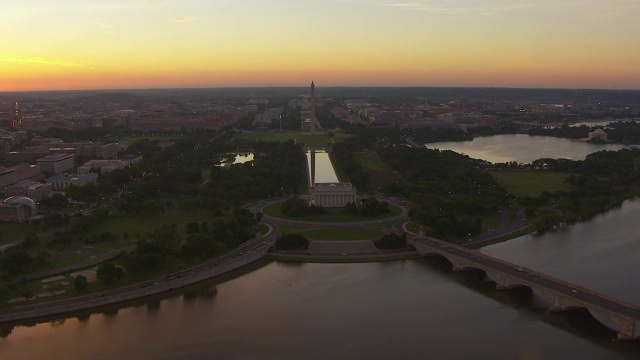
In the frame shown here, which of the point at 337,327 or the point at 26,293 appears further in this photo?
the point at 26,293

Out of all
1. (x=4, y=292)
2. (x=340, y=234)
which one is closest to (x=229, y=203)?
(x=340, y=234)

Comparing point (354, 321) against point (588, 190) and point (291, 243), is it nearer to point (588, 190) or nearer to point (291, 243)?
point (291, 243)

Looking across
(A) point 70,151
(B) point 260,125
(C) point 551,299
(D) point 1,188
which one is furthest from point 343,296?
(B) point 260,125

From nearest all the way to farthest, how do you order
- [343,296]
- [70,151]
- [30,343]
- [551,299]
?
[30,343] < [551,299] < [343,296] < [70,151]

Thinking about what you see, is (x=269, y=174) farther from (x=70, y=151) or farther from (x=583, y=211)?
(x=70, y=151)

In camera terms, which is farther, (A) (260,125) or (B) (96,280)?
(A) (260,125)

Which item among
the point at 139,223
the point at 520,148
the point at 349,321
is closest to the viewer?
the point at 349,321
